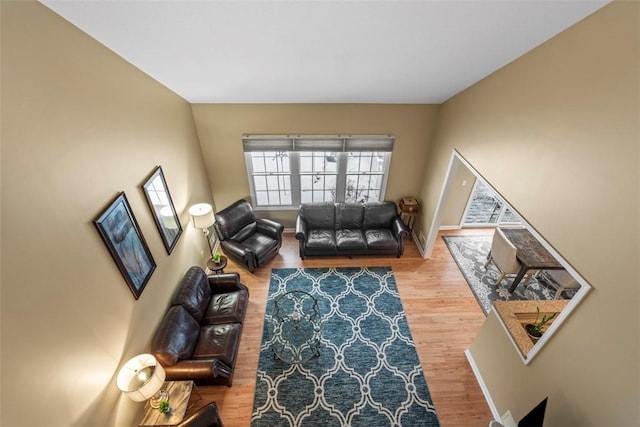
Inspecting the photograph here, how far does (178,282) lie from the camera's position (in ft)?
11.8

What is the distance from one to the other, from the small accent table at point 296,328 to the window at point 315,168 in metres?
2.19

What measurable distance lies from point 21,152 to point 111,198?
815 mm

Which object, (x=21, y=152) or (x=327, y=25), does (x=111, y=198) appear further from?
(x=327, y=25)

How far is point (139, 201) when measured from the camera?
279cm

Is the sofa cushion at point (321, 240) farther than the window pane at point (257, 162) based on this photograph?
No

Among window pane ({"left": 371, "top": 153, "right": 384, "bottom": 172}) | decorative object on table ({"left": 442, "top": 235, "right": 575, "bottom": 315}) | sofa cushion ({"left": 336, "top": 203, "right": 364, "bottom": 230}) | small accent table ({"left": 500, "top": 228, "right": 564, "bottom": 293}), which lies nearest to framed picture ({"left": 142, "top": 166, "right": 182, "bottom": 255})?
sofa cushion ({"left": 336, "top": 203, "right": 364, "bottom": 230})

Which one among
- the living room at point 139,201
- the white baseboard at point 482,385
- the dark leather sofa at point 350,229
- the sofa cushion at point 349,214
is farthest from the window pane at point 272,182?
the white baseboard at point 482,385

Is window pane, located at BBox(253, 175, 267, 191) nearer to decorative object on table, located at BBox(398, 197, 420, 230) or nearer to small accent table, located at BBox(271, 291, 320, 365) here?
small accent table, located at BBox(271, 291, 320, 365)

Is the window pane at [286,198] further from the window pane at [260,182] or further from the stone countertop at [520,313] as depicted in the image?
the stone countertop at [520,313]

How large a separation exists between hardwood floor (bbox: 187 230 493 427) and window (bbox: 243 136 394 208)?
1061 mm

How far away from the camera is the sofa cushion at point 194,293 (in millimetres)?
3332

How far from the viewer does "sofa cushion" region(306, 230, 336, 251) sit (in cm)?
479

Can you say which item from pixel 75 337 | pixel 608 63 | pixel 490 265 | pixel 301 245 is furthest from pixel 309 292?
pixel 608 63

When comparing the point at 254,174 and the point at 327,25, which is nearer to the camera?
the point at 327,25
